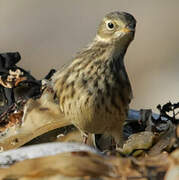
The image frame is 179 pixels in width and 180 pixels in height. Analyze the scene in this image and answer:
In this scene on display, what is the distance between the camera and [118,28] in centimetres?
461

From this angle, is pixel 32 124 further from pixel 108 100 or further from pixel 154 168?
pixel 154 168

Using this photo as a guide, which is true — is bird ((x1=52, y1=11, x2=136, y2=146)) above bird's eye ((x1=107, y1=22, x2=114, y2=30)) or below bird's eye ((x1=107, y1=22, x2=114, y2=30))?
below

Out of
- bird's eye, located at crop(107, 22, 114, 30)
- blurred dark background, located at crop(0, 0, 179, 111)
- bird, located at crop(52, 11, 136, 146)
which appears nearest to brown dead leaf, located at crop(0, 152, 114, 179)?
bird, located at crop(52, 11, 136, 146)

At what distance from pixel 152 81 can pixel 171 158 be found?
7.45 meters

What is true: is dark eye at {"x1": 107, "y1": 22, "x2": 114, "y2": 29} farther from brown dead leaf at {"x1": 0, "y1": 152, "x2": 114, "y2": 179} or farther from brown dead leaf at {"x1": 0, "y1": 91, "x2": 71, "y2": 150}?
brown dead leaf at {"x1": 0, "y1": 152, "x2": 114, "y2": 179}

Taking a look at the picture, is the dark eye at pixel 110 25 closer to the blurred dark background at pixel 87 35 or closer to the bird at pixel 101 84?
the bird at pixel 101 84

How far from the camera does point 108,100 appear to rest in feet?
14.9

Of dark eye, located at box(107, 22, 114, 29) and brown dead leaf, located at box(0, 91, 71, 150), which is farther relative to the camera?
dark eye, located at box(107, 22, 114, 29)

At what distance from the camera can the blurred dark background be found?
9570mm

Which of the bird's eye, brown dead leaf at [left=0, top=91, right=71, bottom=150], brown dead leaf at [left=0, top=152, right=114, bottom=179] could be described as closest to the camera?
brown dead leaf at [left=0, top=152, right=114, bottom=179]

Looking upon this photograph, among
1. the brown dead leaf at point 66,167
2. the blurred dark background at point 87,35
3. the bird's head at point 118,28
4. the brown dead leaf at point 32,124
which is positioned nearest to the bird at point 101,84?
the bird's head at point 118,28

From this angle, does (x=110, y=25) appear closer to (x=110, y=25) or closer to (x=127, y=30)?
(x=110, y=25)

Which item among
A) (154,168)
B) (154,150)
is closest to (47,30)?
(154,150)

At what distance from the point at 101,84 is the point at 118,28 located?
399 mm
